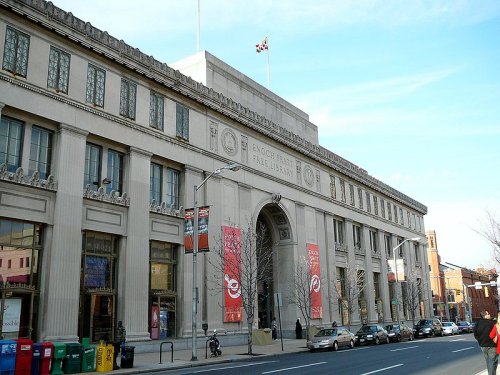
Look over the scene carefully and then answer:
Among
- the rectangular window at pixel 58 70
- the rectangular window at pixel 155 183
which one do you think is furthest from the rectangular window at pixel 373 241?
the rectangular window at pixel 58 70

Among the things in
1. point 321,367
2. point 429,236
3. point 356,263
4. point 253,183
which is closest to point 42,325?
point 321,367

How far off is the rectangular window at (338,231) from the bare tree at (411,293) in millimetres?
13796

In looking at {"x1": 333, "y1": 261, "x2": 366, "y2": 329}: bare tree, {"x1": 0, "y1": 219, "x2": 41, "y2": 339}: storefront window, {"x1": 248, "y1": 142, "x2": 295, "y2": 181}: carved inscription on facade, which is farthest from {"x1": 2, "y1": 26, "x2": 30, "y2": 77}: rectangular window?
{"x1": 333, "y1": 261, "x2": 366, "y2": 329}: bare tree

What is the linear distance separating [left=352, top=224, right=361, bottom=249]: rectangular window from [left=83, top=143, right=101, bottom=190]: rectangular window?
3426 cm

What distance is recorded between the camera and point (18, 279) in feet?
74.8

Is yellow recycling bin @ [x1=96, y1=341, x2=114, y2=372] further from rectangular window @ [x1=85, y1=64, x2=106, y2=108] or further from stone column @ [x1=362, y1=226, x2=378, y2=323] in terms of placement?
stone column @ [x1=362, y1=226, x2=378, y2=323]

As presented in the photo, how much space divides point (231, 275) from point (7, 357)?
61.7 ft

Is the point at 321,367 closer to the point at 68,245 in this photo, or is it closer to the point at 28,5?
the point at 68,245

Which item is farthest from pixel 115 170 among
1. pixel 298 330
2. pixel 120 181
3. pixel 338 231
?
pixel 338 231

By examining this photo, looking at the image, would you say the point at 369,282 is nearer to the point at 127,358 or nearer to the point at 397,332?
the point at 397,332

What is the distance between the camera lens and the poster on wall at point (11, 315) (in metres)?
22.0

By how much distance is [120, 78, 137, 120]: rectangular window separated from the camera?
29.7m

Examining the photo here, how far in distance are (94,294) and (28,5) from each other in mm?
15062

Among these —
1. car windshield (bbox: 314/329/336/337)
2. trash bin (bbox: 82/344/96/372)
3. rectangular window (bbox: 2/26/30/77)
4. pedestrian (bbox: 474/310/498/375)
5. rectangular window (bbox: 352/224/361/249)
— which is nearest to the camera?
pedestrian (bbox: 474/310/498/375)
